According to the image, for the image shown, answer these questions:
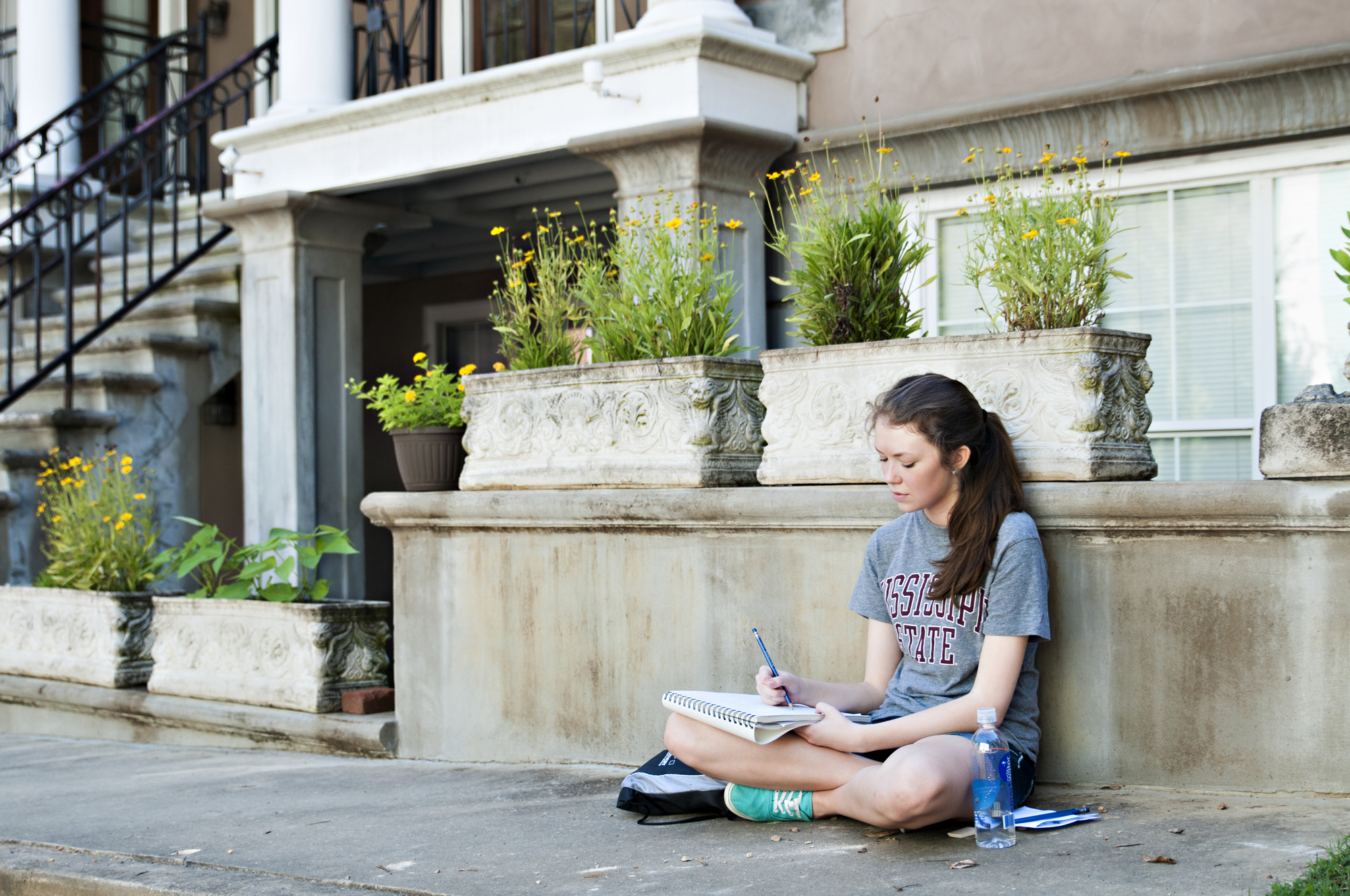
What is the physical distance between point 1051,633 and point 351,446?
544 cm

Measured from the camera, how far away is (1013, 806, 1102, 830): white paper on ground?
3.53 meters

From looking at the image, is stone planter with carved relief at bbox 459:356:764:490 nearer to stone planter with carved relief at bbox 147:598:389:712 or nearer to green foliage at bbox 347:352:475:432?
green foliage at bbox 347:352:475:432

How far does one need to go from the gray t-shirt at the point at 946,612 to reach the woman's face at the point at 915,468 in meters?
0.13

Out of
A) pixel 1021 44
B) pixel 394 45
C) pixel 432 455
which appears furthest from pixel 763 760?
pixel 394 45

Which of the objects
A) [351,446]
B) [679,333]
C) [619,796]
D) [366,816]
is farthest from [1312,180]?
[351,446]

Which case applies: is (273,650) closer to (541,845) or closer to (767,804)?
(541,845)

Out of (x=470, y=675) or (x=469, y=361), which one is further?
(x=469, y=361)

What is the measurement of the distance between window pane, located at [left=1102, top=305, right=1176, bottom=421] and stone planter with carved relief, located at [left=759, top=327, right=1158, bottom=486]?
1980 millimetres

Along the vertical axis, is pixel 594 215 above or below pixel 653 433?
above

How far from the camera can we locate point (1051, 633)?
4.08 metres

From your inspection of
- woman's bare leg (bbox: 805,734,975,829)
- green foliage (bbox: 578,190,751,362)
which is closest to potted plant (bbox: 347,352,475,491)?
green foliage (bbox: 578,190,751,362)

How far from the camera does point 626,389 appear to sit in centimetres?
507

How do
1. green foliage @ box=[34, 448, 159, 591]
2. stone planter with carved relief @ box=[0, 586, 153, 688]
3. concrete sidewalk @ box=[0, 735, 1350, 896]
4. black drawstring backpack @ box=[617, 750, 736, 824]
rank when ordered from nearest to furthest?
concrete sidewalk @ box=[0, 735, 1350, 896], black drawstring backpack @ box=[617, 750, 736, 824], stone planter with carved relief @ box=[0, 586, 153, 688], green foliage @ box=[34, 448, 159, 591]

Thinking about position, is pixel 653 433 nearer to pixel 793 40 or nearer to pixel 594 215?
pixel 793 40
